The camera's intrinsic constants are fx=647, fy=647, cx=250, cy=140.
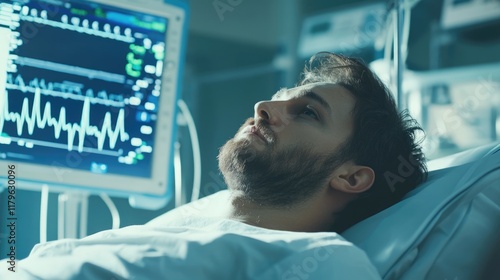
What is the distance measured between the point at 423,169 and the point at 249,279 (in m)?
0.55

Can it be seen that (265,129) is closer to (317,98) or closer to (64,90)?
(317,98)

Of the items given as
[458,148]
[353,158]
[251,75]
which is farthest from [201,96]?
[353,158]

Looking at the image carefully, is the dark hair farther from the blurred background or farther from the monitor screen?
the blurred background

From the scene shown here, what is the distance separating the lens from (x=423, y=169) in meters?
1.28

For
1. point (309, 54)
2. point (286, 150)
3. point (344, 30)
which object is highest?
point (344, 30)

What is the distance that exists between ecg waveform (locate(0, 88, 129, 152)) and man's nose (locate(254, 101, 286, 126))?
1.14 ft

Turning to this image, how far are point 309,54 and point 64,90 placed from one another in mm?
1407

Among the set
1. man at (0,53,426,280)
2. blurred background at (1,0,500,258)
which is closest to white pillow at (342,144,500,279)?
man at (0,53,426,280)

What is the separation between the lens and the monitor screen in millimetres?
1336

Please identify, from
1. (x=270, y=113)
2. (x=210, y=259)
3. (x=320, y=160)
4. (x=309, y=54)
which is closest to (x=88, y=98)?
(x=270, y=113)

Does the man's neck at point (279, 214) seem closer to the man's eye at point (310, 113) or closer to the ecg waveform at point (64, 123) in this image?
the man's eye at point (310, 113)

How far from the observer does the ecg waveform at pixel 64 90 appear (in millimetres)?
1336

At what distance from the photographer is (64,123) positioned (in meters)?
1.38

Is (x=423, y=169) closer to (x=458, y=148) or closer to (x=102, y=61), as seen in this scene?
(x=102, y=61)
